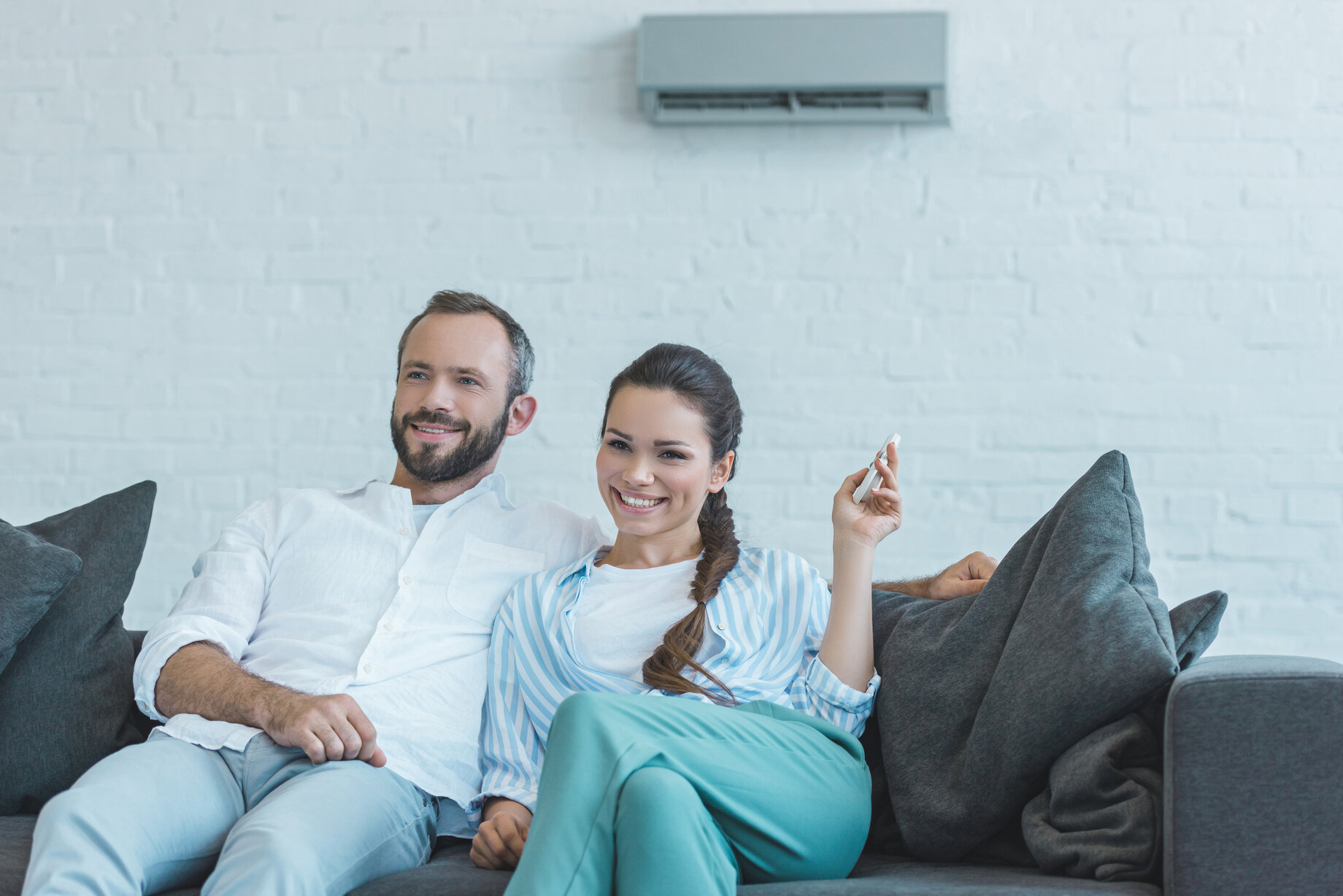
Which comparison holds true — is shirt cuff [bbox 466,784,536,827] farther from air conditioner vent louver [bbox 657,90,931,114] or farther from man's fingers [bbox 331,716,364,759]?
air conditioner vent louver [bbox 657,90,931,114]

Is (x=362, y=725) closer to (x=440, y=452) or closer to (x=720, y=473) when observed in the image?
(x=440, y=452)

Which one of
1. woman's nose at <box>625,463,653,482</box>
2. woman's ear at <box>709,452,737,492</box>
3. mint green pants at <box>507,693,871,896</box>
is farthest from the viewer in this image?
woman's ear at <box>709,452,737,492</box>

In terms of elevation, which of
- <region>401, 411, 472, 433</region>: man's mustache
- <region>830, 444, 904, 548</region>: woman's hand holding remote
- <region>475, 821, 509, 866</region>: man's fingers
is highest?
<region>401, 411, 472, 433</region>: man's mustache

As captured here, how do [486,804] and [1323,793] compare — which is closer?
[1323,793]

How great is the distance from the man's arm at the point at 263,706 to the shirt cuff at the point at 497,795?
0.51 ft

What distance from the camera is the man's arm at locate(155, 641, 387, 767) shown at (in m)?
1.49

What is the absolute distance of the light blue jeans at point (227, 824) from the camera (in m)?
1.24

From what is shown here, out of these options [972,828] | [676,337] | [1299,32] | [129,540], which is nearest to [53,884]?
[129,540]

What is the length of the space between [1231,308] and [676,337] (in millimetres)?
1256

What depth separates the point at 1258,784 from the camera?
46.6 inches

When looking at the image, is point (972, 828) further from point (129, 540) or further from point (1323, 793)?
point (129, 540)

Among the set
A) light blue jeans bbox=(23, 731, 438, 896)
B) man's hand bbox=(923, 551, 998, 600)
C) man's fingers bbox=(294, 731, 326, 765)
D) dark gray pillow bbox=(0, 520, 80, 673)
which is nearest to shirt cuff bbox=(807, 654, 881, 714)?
man's hand bbox=(923, 551, 998, 600)

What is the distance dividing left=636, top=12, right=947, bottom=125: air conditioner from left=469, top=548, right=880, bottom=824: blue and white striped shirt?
50.5 inches

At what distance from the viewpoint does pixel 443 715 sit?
1.66 metres
